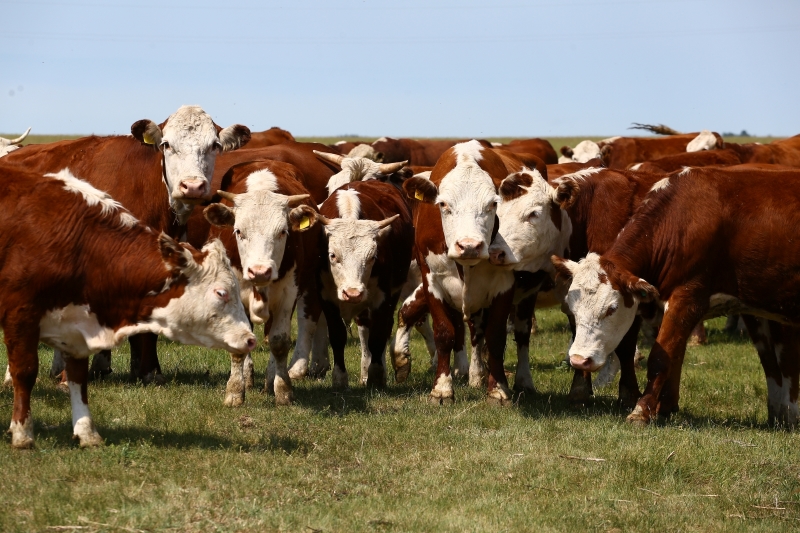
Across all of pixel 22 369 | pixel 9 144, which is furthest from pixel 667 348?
pixel 9 144

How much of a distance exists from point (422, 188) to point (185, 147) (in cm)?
227

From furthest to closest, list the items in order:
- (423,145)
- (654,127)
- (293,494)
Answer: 1. (423,145)
2. (654,127)
3. (293,494)

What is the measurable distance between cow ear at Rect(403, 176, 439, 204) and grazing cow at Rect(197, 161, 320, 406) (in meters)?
0.90

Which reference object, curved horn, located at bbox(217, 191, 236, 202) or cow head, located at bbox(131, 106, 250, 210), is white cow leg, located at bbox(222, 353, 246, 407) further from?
cow head, located at bbox(131, 106, 250, 210)

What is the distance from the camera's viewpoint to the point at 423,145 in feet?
104

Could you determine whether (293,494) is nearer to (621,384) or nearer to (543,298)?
(621,384)

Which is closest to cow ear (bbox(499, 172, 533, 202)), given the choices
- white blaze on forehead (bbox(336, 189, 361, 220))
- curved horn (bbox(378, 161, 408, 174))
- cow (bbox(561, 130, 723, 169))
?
white blaze on forehead (bbox(336, 189, 361, 220))

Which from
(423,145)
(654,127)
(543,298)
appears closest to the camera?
(543,298)

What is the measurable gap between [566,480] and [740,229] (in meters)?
→ 3.06

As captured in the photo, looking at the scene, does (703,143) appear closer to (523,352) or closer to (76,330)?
(523,352)

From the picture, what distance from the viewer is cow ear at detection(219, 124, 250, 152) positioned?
35.8 feet

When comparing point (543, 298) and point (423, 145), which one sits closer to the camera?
point (543, 298)

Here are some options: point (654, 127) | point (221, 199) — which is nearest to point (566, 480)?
point (221, 199)

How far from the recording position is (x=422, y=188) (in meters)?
9.70
